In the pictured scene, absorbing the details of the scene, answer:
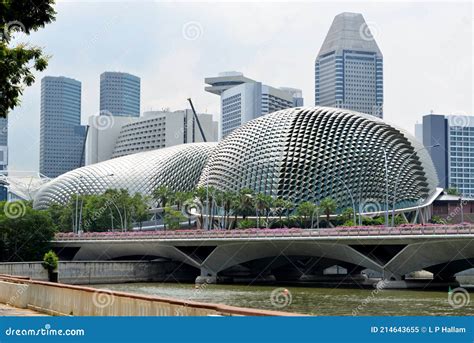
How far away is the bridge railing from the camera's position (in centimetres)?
6706

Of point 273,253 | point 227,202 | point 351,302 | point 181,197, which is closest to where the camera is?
point 351,302

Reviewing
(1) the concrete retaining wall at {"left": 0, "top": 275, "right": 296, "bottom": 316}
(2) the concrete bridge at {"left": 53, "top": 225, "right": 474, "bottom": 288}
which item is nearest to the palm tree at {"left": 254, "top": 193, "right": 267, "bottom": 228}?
(2) the concrete bridge at {"left": 53, "top": 225, "right": 474, "bottom": 288}

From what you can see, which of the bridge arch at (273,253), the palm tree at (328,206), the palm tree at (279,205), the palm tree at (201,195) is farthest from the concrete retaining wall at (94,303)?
the palm tree at (201,195)

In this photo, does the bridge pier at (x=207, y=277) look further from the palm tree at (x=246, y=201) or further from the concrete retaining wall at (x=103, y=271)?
the palm tree at (x=246, y=201)

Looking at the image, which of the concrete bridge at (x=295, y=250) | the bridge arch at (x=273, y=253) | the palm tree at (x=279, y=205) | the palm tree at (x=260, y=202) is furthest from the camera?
the palm tree at (x=279, y=205)

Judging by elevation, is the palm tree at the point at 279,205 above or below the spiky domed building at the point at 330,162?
below

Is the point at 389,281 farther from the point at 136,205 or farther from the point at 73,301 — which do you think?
the point at 136,205

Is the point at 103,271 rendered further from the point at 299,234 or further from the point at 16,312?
the point at 16,312

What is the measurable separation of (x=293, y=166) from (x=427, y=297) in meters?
79.7

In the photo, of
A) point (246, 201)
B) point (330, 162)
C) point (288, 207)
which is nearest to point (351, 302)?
point (246, 201)

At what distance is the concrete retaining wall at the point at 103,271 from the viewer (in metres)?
81.0

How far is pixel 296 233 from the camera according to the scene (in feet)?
257

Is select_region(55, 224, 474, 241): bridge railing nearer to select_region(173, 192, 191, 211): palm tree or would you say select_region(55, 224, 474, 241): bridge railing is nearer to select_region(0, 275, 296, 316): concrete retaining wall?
select_region(173, 192, 191, 211): palm tree

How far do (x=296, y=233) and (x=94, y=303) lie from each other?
57711mm
